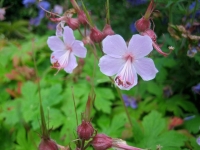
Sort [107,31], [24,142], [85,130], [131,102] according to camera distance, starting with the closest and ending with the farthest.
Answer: [85,130], [107,31], [24,142], [131,102]

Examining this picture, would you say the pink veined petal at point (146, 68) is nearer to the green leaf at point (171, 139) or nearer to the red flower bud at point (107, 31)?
the red flower bud at point (107, 31)

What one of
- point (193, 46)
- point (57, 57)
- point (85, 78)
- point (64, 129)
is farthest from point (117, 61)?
point (85, 78)

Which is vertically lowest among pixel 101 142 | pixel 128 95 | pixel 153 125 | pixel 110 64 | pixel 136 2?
pixel 128 95

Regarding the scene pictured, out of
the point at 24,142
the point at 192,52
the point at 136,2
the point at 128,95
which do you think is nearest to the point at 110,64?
the point at 192,52

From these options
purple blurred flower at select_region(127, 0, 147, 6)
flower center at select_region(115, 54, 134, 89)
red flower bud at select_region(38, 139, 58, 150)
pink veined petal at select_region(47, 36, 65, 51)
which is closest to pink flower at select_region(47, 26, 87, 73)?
pink veined petal at select_region(47, 36, 65, 51)

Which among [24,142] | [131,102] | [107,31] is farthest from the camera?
[131,102]

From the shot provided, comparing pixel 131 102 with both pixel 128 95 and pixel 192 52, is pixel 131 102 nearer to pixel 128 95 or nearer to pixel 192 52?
pixel 128 95

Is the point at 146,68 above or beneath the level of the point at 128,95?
above
